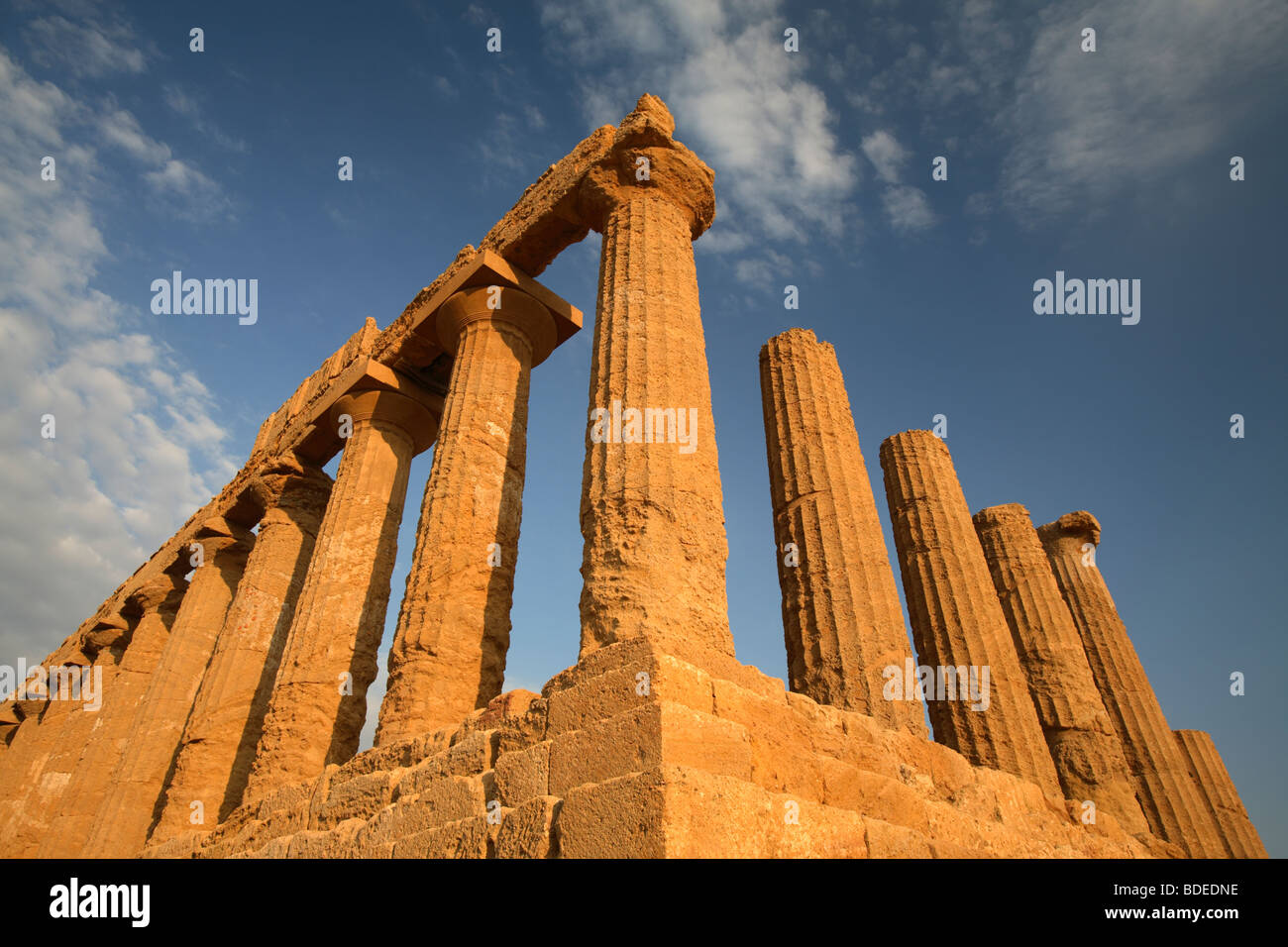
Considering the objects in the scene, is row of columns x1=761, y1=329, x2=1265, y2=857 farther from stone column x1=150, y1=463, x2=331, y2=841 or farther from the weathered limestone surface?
the weathered limestone surface

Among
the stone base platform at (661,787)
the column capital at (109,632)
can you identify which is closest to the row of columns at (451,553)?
the stone base platform at (661,787)

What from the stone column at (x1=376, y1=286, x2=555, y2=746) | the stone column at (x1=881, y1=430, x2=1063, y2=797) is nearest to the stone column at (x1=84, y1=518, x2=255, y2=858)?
the stone column at (x1=376, y1=286, x2=555, y2=746)

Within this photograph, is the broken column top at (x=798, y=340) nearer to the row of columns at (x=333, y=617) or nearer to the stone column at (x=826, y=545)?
the stone column at (x=826, y=545)

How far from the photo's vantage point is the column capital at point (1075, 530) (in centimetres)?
1689

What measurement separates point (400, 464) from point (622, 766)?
10241 mm

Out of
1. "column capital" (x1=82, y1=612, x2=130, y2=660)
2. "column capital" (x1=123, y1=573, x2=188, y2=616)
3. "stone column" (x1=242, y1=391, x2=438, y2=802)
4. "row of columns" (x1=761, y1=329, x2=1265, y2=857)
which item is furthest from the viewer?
"column capital" (x1=82, y1=612, x2=130, y2=660)

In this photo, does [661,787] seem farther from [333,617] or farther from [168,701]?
[168,701]

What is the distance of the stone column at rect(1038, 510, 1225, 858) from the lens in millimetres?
13469

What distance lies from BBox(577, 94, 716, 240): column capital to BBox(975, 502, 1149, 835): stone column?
894 centimetres

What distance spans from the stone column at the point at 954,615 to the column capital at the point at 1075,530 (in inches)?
213

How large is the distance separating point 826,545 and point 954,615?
10.2 ft

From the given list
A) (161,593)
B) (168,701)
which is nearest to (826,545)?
(168,701)
